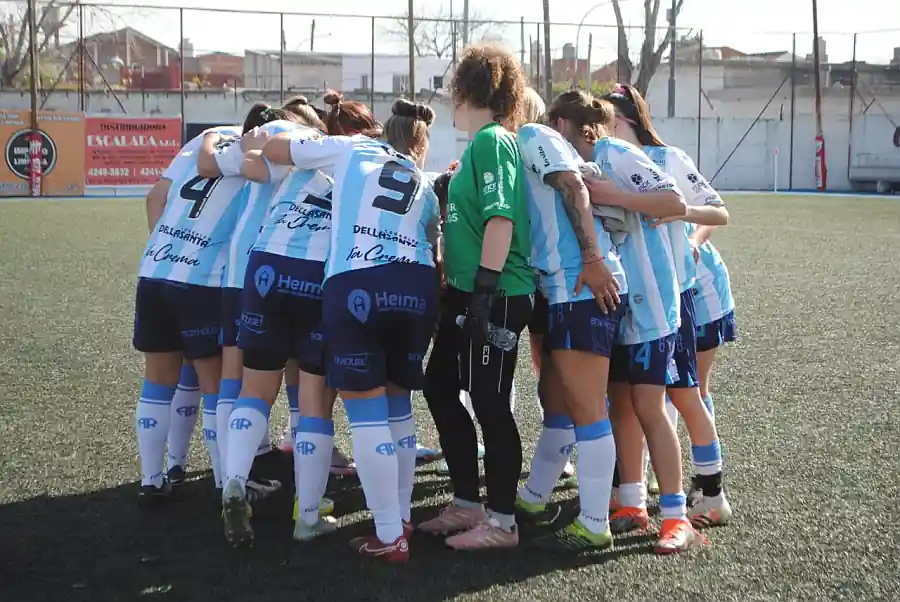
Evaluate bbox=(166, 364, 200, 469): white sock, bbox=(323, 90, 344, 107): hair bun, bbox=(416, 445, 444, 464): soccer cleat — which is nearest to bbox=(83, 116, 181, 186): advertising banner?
bbox=(416, 445, 444, 464): soccer cleat

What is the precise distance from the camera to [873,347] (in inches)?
321

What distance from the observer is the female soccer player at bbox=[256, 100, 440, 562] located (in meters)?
3.83

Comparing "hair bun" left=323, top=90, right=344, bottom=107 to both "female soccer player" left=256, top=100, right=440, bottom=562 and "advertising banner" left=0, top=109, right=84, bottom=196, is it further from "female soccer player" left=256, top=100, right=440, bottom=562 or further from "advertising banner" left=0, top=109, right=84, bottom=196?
"advertising banner" left=0, top=109, right=84, bottom=196

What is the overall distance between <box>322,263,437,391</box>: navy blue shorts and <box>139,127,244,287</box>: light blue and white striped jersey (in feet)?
3.02

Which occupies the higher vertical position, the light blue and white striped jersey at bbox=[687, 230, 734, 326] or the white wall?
the white wall

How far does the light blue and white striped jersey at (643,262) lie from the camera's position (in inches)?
159

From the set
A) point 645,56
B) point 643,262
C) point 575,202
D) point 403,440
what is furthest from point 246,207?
point 645,56

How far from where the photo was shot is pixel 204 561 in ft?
13.0

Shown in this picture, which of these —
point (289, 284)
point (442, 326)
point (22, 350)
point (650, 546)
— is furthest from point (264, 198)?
point (22, 350)

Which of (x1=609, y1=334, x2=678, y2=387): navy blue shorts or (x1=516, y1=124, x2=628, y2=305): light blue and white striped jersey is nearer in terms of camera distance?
(x1=516, y1=124, x2=628, y2=305): light blue and white striped jersey

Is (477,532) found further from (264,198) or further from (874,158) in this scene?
(874,158)

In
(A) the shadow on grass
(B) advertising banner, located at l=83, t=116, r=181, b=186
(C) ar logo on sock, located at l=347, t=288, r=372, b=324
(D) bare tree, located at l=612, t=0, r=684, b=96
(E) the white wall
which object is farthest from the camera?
(E) the white wall

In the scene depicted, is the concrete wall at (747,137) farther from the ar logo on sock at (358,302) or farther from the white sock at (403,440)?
the ar logo on sock at (358,302)

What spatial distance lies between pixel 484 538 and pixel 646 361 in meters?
0.93
